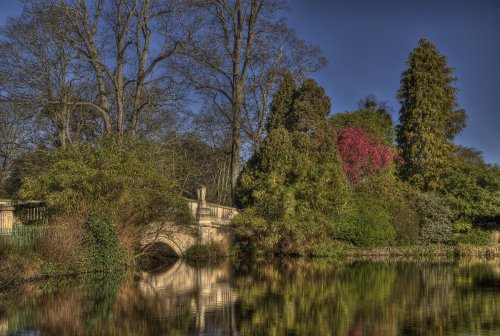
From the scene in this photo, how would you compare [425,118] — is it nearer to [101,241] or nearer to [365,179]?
[365,179]

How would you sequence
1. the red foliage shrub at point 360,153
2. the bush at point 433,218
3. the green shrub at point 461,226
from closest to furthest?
the bush at point 433,218 → the green shrub at point 461,226 → the red foliage shrub at point 360,153

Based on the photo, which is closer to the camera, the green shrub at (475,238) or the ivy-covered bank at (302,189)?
the ivy-covered bank at (302,189)

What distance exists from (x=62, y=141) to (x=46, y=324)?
22456mm

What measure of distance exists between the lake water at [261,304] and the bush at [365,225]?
979cm

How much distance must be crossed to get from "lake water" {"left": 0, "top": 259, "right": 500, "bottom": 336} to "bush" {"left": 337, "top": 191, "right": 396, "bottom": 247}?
9.79m

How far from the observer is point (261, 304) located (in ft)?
53.1

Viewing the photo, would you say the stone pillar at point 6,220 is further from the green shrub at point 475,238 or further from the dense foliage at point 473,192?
the dense foliage at point 473,192

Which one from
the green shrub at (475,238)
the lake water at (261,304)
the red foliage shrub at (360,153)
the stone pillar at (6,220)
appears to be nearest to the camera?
the lake water at (261,304)

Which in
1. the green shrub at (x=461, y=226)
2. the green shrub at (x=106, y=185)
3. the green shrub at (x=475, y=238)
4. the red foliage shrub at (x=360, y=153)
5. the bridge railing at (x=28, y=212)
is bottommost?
the green shrub at (x=475, y=238)

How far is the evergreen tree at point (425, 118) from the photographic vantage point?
41219 mm

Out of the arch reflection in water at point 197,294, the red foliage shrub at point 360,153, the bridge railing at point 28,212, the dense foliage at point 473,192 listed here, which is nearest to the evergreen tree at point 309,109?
the red foliage shrub at point 360,153

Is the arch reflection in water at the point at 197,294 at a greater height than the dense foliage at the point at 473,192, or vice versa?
the dense foliage at the point at 473,192

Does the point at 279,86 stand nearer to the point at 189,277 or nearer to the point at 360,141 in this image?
the point at 360,141

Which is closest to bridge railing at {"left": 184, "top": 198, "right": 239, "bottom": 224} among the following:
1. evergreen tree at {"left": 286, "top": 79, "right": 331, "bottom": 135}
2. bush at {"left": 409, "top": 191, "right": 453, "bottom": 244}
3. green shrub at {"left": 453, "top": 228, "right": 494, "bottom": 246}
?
evergreen tree at {"left": 286, "top": 79, "right": 331, "bottom": 135}
